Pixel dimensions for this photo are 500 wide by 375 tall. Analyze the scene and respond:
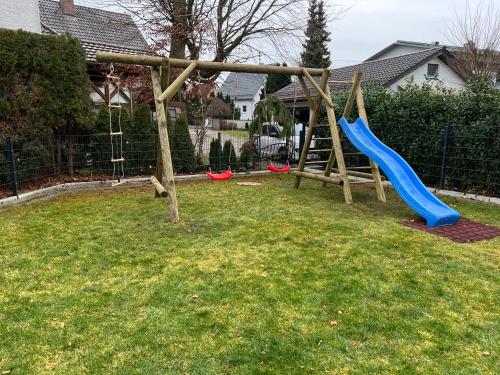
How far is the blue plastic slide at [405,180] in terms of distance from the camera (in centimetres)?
573

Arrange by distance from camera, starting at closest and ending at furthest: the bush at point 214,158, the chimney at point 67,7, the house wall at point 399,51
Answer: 1. the bush at point 214,158
2. the chimney at point 67,7
3. the house wall at point 399,51

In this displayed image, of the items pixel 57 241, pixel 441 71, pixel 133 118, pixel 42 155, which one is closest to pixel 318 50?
pixel 441 71

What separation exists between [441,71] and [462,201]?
15.2 m

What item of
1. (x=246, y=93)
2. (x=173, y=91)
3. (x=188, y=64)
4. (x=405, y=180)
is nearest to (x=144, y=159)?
(x=188, y=64)

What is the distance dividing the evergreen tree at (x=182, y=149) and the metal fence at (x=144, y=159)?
28 centimetres

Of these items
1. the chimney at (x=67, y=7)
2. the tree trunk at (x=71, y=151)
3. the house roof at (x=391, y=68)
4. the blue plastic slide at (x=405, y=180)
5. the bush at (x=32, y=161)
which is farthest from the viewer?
the house roof at (x=391, y=68)

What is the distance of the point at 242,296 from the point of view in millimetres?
3406

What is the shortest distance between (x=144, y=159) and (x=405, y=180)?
6.12 metres

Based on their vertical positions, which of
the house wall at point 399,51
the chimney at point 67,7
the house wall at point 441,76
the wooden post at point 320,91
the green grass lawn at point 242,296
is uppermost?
the house wall at point 399,51

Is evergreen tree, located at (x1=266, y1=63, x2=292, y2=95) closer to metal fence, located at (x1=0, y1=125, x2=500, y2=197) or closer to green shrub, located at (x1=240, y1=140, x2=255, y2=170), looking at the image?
green shrub, located at (x1=240, y1=140, x2=255, y2=170)

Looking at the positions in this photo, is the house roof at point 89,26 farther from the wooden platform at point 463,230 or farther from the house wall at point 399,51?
the house wall at point 399,51

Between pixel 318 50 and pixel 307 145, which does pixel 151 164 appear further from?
pixel 318 50

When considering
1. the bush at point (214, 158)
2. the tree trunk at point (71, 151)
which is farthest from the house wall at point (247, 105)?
the tree trunk at point (71, 151)

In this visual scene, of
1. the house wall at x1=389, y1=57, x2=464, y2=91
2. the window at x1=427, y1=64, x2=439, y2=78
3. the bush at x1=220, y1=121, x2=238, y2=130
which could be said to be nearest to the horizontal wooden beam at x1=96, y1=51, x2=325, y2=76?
the house wall at x1=389, y1=57, x2=464, y2=91
